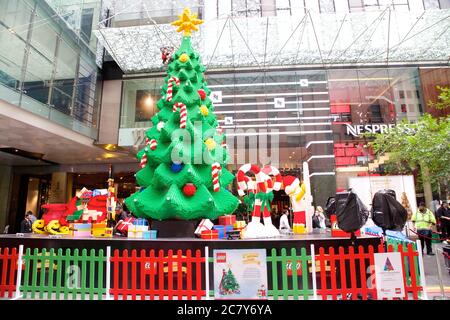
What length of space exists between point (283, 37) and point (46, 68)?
43.8ft

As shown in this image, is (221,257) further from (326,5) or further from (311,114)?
(326,5)

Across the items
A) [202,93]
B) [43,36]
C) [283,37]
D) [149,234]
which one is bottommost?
[149,234]

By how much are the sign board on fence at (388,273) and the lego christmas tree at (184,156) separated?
15.1ft

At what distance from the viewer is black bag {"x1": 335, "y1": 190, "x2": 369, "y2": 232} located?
6332 millimetres

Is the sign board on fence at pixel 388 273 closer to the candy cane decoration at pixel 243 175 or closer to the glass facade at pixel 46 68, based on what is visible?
the candy cane decoration at pixel 243 175

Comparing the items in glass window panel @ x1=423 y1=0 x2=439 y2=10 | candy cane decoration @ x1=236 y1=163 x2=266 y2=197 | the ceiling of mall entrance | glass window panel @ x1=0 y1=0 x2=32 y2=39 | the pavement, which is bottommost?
the pavement

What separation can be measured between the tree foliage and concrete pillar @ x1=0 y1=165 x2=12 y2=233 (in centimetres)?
2544

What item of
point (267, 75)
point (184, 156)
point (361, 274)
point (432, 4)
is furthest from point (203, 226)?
point (432, 4)

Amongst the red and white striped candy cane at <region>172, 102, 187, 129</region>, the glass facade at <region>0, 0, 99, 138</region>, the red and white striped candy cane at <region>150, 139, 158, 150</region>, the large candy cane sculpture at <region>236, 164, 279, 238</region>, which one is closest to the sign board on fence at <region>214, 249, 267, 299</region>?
the large candy cane sculpture at <region>236, 164, 279, 238</region>

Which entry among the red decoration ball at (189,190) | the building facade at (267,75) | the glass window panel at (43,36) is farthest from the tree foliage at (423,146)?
the glass window panel at (43,36)

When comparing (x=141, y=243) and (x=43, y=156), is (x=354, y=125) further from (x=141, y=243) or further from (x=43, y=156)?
(x=43, y=156)

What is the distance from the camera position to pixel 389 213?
7242 mm

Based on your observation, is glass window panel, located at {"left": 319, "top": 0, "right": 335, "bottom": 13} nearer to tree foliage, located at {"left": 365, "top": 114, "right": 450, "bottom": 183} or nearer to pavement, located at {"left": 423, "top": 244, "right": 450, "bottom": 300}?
tree foliage, located at {"left": 365, "top": 114, "right": 450, "bottom": 183}

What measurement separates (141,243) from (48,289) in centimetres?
197
